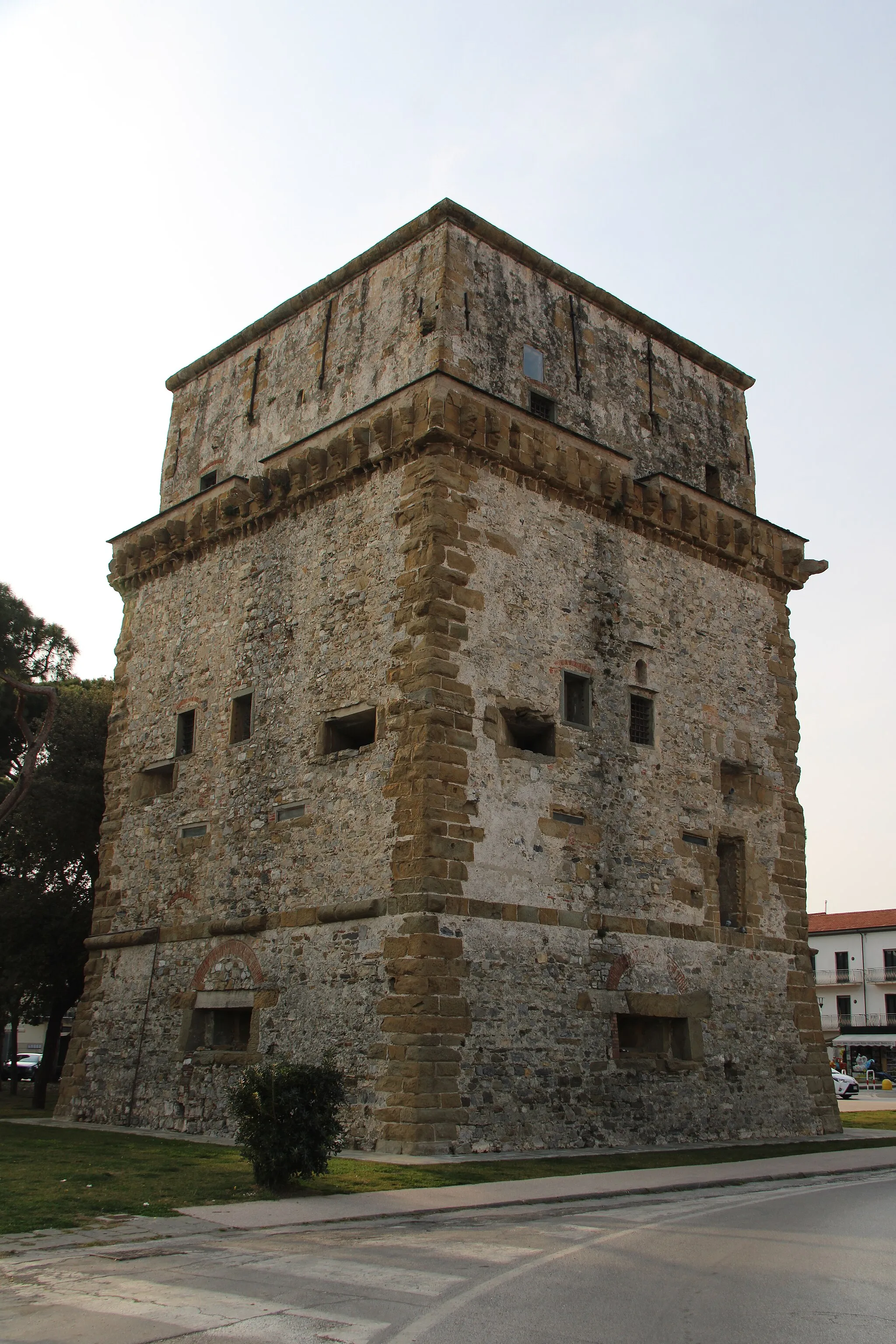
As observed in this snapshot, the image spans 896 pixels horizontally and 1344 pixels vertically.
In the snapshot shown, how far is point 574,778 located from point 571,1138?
180 inches

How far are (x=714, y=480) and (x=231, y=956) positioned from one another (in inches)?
458

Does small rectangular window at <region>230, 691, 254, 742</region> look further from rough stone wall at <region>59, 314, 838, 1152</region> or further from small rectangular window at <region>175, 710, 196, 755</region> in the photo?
small rectangular window at <region>175, 710, 196, 755</region>

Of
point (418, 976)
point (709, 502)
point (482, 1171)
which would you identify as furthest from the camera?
point (709, 502)

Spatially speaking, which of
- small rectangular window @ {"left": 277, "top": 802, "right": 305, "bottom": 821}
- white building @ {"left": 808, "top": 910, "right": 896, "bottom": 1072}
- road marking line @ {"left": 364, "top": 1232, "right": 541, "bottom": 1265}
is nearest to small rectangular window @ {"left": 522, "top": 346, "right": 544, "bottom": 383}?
small rectangular window @ {"left": 277, "top": 802, "right": 305, "bottom": 821}

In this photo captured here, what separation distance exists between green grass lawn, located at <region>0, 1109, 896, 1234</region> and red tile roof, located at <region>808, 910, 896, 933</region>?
45.4 metres

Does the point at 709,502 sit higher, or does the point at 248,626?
the point at 709,502

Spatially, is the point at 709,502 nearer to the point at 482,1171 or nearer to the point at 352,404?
the point at 352,404

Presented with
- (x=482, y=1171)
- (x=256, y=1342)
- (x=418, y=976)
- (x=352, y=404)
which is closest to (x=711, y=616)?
(x=352, y=404)

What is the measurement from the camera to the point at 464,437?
52.6ft

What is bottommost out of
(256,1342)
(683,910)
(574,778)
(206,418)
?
(256,1342)

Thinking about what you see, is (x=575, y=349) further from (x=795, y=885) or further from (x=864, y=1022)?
A: (x=864, y=1022)

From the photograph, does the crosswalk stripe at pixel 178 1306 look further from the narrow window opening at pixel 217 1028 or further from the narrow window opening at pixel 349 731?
the narrow window opening at pixel 217 1028

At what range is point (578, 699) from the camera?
16734mm

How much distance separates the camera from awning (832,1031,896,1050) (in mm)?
54875
